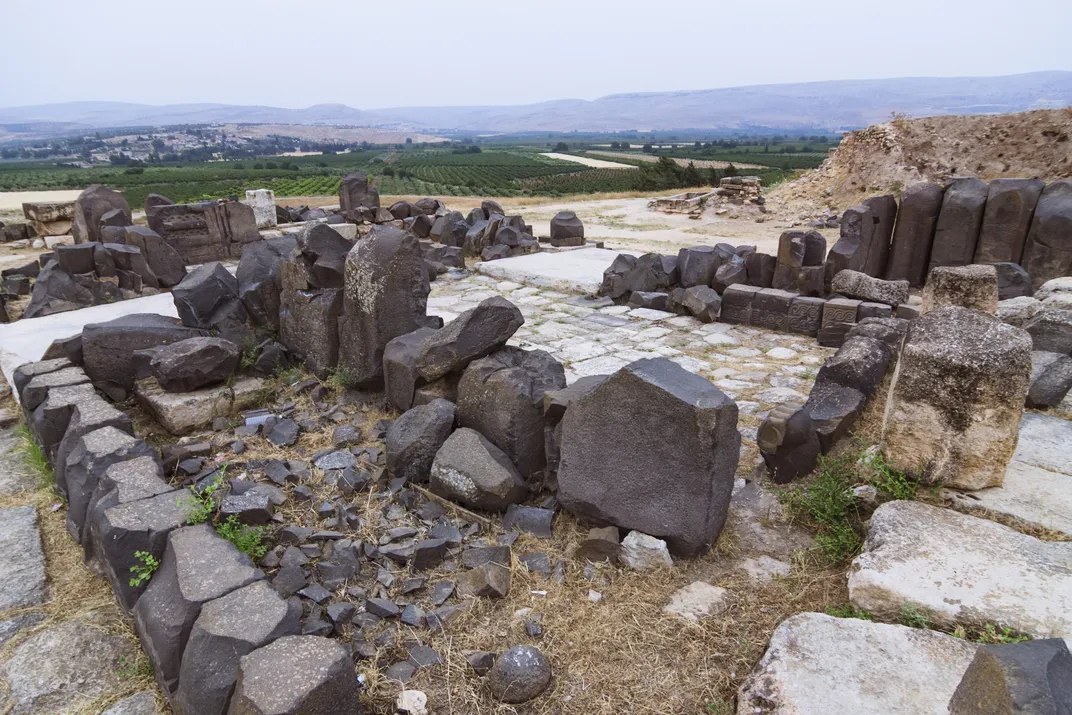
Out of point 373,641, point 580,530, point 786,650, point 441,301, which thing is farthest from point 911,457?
point 441,301

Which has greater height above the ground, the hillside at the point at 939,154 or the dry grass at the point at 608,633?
the hillside at the point at 939,154

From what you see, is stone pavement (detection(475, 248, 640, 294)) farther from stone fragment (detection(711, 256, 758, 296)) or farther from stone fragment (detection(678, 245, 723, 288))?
stone fragment (detection(711, 256, 758, 296))

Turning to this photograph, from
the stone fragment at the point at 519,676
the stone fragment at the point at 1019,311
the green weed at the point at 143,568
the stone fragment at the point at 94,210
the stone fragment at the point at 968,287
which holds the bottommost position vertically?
the stone fragment at the point at 519,676

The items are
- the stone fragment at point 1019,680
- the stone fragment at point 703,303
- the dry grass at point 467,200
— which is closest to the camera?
the stone fragment at point 1019,680

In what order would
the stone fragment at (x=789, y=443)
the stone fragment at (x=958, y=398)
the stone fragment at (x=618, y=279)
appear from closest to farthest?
the stone fragment at (x=958, y=398) < the stone fragment at (x=789, y=443) < the stone fragment at (x=618, y=279)

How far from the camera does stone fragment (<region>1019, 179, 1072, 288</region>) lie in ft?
30.9

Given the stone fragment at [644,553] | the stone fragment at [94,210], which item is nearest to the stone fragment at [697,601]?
the stone fragment at [644,553]

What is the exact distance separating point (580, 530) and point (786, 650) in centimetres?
157

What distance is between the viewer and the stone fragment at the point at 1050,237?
943 cm

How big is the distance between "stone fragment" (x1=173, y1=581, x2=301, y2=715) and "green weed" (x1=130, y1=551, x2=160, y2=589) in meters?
0.66

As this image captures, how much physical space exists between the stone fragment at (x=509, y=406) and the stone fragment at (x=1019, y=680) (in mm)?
3093

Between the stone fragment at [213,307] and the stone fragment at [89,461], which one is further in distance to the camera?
the stone fragment at [213,307]

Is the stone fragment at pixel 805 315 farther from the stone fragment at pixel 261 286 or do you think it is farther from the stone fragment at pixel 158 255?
the stone fragment at pixel 158 255

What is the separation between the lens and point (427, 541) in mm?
3996
